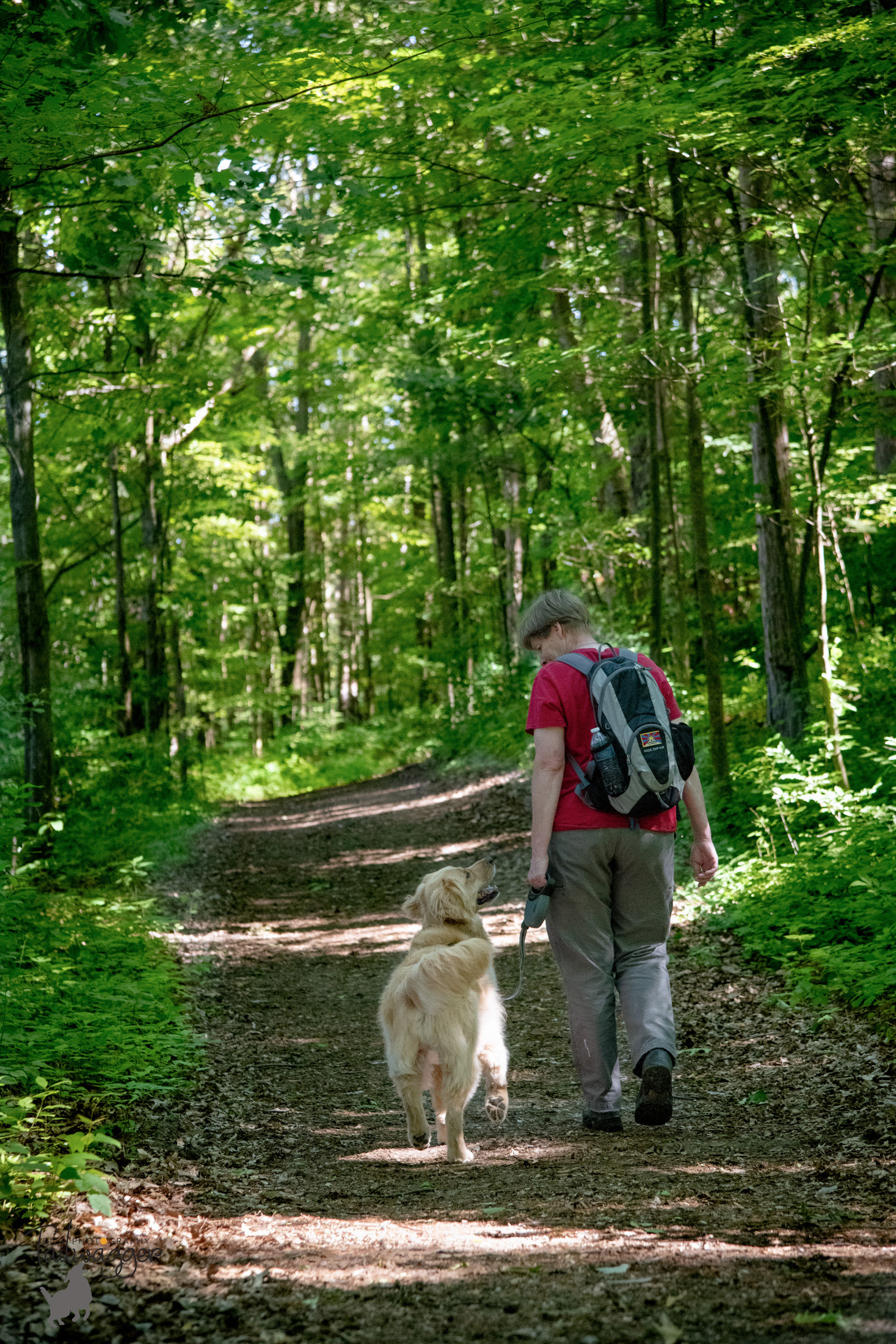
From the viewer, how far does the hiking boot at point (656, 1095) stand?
4215 millimetres

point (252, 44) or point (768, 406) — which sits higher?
point (252, 44)

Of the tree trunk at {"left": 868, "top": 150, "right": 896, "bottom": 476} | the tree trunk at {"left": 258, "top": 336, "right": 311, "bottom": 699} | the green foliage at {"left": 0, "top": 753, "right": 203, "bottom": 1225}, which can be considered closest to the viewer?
the green foliage at {"left": 0, "top": 753, "right": 203, "bottom": 1225}

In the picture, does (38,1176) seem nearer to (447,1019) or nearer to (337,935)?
(447,1019)

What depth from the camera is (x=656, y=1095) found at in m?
4.21

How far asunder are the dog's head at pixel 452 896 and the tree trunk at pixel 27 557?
5.96 meters

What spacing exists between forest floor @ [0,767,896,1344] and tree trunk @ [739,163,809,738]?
2872mm

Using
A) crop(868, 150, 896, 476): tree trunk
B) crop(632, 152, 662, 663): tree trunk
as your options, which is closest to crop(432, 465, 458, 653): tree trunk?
crop(632, 152, 662, 663): tree trunk

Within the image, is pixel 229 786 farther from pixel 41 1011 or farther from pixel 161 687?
pixel 41 1011

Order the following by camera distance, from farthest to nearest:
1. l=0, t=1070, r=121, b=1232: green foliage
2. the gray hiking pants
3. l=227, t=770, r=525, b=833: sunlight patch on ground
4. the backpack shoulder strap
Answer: l=227, t=770, r=525, b=833: sunlight patch on ground < the backpack shoulder strap < the gray hiking pants < l=0, t=1070, r=121, b=1232: green foliage

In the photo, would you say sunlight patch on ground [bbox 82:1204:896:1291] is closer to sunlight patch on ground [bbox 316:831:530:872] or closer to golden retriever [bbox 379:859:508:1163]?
golden retriever [bbox 379:859:508:1163]

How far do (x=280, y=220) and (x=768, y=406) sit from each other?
4.77 meters

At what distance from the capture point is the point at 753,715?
13.5m

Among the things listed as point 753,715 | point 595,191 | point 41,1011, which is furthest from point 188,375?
point 41,1011

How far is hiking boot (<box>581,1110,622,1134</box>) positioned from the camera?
4.40m
